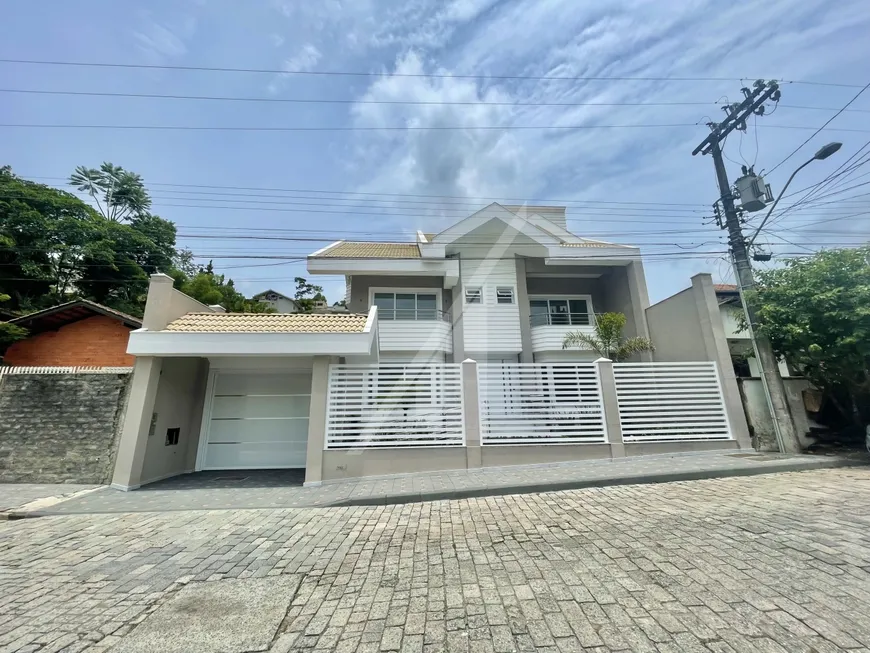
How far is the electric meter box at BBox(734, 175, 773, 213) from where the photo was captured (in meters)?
9.32

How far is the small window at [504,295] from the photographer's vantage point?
13227 mm

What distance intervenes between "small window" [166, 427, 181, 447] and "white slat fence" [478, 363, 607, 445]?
665 centimetres

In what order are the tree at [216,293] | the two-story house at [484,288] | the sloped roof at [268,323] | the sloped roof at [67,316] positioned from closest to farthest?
1. the sloped roof at [268,323]
2. the sloped roof at [67,316]
3. the two-story house at [484,288]
4. the tree at [216,293]

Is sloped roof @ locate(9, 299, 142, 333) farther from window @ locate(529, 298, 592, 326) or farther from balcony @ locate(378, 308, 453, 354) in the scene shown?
window @ locate(529, 298, 592, 326)

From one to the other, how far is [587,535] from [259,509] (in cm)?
451

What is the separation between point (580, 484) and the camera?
19.2 feet

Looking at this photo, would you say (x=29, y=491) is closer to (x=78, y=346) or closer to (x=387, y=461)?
(x=387, y=461)

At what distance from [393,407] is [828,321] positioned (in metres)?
8.77

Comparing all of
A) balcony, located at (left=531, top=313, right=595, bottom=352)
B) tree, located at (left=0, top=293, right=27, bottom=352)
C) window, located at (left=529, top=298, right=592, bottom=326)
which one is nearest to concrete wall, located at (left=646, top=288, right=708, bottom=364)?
balcony, located at (left=531, top=313, right=595, bottom=352)

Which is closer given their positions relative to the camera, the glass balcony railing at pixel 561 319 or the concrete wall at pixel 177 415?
the concrete wall at pixel 177 415

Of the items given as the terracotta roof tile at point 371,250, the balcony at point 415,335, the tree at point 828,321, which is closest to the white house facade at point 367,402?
the tree at point 828,321

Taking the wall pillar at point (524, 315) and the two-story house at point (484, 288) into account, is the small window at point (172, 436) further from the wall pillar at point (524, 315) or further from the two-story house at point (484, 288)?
the wall pillar at point (524, 315)

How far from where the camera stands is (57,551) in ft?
13.1

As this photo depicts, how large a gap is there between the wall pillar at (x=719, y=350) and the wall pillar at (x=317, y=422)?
8.54 metres
